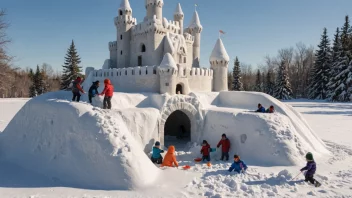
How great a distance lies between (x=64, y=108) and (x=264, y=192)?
A: 26.3 ft

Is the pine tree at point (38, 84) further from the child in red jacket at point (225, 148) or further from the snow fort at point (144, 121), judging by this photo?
the child in red jacket at point (225, 148)

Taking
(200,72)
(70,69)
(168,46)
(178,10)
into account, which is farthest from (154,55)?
(70,69)

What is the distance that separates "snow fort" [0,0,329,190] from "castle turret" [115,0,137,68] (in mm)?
80

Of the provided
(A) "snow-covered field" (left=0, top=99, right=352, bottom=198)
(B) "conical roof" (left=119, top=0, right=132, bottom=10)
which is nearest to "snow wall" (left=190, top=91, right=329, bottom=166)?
(A) "snow-covered field" (left=0, top=99, right=352, bottom=198)

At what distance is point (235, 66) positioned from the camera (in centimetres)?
5194

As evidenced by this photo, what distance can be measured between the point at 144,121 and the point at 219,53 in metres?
9.75

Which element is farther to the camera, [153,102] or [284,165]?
[153,102]

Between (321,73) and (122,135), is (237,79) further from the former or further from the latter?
(122,135)

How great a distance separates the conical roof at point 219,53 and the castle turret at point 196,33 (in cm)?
312

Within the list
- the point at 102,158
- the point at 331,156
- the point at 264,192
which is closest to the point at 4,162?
the point at 102,158

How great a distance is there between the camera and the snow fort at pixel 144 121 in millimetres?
8398

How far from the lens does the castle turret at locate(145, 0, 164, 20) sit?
64.0ft

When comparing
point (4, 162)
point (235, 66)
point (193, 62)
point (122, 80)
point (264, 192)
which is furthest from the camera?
point (235, 66)

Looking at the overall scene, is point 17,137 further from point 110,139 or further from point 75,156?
point 110,139
